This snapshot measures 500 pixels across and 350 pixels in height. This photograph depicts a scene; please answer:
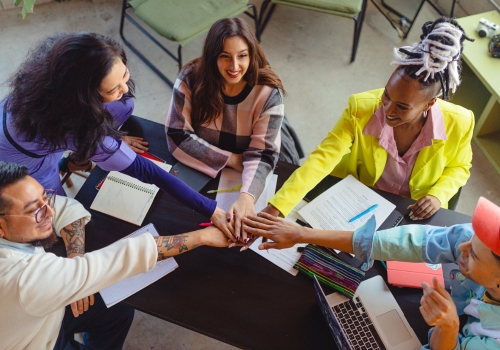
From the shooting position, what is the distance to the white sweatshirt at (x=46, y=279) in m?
1.36

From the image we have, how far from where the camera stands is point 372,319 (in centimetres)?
150

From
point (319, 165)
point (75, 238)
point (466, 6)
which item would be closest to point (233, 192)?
point (319, 165)

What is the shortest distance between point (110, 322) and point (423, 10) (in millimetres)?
3449

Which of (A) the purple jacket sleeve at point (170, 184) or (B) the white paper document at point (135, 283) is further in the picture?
(A) the purple jacket sleeve at point (170, 184)

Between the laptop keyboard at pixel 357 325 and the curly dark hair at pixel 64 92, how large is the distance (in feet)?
3.50

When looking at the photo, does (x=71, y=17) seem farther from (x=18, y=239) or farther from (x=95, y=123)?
(x=18, y=239)

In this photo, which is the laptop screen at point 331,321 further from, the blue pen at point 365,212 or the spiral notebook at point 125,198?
the spiral notebook at point 125,198

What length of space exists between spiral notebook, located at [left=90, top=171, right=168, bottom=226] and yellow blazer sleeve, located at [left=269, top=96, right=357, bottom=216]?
489 millimetres

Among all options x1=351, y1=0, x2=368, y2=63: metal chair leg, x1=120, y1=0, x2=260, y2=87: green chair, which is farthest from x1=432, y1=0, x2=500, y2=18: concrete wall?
x1=120, y1=0, x2=260, y2=87: green chair

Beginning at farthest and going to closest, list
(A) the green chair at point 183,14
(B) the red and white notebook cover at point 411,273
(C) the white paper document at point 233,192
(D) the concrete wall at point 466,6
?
(D) the concrete wall at point 466,6, (A) the green chair at point 183,14, (C) the white paper document at point 233,192, (B) the red and white notebook cover at point 411,273

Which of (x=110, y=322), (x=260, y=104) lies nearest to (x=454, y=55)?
(x=260, y=104)

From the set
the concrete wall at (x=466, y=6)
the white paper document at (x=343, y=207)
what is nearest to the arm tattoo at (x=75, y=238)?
the white paper document at (x=343, y=207)

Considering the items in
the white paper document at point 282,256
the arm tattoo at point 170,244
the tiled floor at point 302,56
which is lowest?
the tiled floor at point 302,56

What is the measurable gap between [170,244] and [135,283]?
0.18 metres
